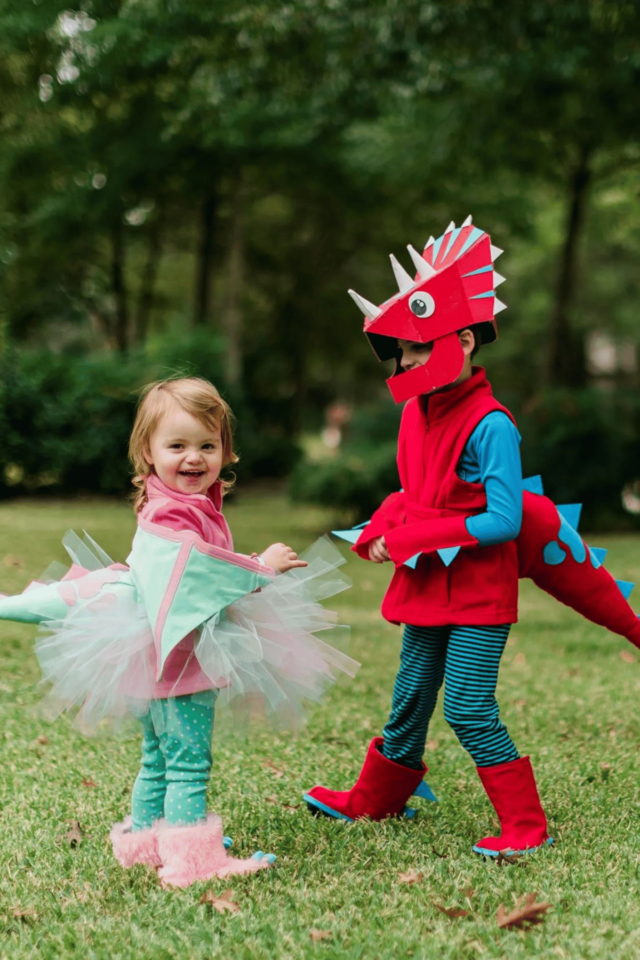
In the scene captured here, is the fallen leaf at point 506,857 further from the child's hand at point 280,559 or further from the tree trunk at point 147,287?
the tree trunk at point 147,287

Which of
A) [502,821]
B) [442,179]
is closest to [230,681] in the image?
[502,821]

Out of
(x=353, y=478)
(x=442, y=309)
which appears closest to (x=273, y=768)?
(x=442, y=309)

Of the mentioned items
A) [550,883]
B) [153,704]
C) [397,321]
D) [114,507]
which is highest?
[397,321]

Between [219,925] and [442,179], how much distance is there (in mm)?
16794

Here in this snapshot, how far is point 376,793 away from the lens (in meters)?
3.73

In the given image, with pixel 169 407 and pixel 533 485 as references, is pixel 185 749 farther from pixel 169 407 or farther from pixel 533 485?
pixel 533 485

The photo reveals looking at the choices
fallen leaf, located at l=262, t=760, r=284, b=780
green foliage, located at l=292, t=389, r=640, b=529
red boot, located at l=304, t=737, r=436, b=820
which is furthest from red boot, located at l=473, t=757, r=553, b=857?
green foliage, located at l=292, t=389, r=640, b=529

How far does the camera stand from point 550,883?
304 centimetres

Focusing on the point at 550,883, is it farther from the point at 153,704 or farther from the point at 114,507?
→ the point at 114,507

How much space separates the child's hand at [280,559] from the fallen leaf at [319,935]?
1011 mm

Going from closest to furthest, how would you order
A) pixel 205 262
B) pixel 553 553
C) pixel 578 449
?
pixel 553 553 < pixel 578 449 < pixel 205 262

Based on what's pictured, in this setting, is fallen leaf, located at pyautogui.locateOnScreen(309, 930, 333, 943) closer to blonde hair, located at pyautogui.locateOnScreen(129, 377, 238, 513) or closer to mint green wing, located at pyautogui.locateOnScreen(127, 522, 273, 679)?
mint green wing, located at pyautogui.locateOnScreen(127, 522, 273, 679)

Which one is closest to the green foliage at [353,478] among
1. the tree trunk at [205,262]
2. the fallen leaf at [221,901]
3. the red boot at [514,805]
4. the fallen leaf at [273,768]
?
the tree trunk at [205,262]

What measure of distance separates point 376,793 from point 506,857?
24.1 inches
